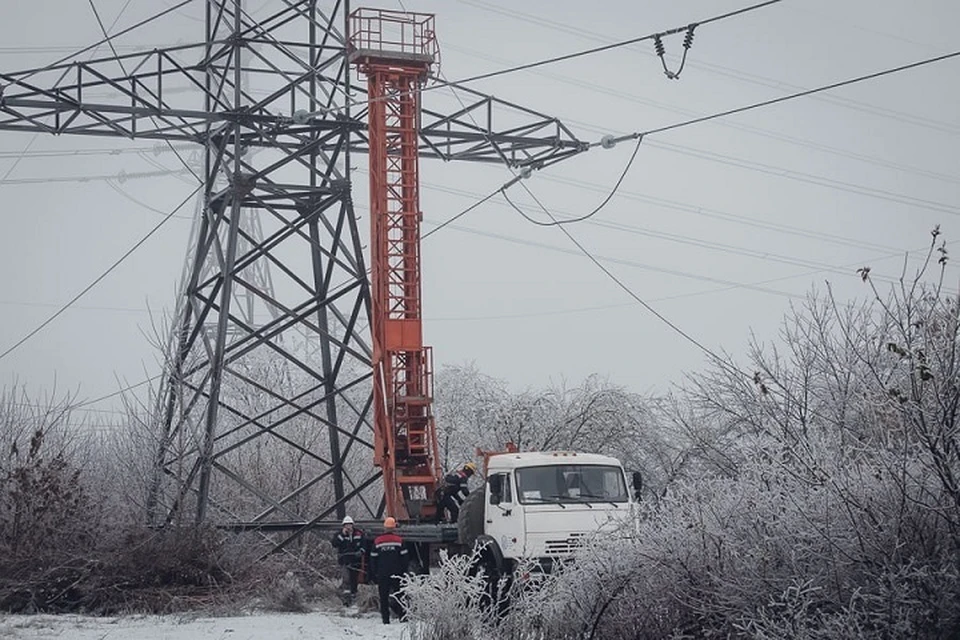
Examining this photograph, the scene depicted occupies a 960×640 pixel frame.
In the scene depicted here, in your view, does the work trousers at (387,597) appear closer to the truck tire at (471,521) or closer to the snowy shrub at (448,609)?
the truck tire at (471,521)

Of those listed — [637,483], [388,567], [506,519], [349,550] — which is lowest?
[388,567]

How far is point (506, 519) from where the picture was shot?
21.2 metres

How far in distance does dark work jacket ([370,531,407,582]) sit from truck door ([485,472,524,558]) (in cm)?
151

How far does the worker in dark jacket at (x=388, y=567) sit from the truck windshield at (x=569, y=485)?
218cm

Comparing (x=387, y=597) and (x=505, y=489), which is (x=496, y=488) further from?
(x=387, y=597)

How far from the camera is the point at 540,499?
21156 millimetres

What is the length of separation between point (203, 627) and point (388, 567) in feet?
9.82

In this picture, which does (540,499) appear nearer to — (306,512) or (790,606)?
(790,606)

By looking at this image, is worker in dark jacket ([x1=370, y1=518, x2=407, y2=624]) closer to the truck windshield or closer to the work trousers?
the work trousers

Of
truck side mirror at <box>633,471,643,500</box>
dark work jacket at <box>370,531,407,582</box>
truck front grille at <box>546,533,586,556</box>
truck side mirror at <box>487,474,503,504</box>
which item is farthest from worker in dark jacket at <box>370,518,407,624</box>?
truck side mirror at <box>633,471,643,500</box>

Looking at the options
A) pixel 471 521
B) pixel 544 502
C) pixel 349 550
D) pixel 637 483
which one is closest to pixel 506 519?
pixel 544 502

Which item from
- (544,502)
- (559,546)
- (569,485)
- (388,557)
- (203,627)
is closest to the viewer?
(203,627)

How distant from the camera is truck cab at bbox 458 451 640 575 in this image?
67.9 ft

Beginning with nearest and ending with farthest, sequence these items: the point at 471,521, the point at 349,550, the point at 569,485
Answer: the point at 569,485 < the point at 471,521 < the point at 349,550
